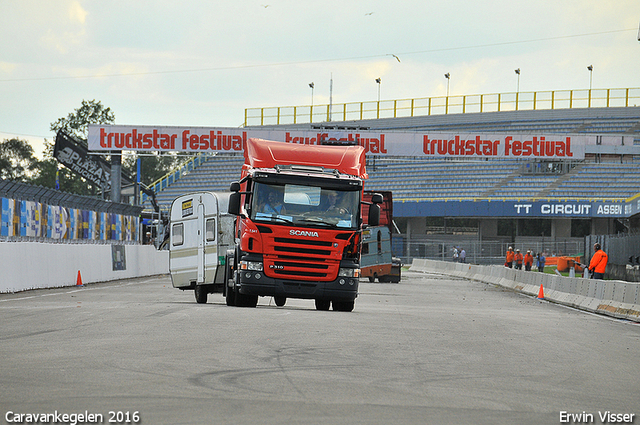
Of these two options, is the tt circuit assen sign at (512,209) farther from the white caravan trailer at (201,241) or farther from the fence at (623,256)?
the white caravan trailer at (201,241)

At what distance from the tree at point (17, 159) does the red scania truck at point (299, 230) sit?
91132 mm

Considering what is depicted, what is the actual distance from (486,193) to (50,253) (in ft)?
140

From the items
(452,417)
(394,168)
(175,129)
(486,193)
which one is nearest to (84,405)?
(452,417)

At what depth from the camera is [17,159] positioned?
10444 centimetres

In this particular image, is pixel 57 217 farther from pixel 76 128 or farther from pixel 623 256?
pixel 76 128

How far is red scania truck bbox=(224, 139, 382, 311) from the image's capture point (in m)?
17.0

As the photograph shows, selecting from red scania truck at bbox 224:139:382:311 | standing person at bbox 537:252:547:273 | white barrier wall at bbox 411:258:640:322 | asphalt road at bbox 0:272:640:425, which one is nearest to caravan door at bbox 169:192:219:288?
red scania truck at bbox 224:139:382:311

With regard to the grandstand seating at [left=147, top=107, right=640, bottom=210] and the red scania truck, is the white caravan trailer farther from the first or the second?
the grandstand seating at [left=147, top=107, right=640, bottom=210]

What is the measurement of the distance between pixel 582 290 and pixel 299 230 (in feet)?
36.3

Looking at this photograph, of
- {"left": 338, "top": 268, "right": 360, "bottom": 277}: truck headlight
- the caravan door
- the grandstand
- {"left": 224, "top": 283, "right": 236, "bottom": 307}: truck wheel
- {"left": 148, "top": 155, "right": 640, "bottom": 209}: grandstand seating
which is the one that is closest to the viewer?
{"left": 338, "top": 268, "right": 360, "bottom": 277}: truck headlight

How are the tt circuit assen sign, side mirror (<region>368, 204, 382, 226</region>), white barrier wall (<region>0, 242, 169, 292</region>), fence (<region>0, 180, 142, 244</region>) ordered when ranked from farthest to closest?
the tt circuit assen sign → fence (<region>0, 180, 142, 244</region>) → white barrier wall (<region>0, 242, 169, 292</region>) → side mirror (<region>368, 204, 382, 226</region>)

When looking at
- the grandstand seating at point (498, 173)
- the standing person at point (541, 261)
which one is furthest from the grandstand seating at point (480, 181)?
the standing person at point (541, 261)

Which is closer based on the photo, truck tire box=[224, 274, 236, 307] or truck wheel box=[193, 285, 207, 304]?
truck tire box=[224, 274, 236, 307]

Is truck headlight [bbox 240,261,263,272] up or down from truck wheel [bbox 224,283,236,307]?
up
